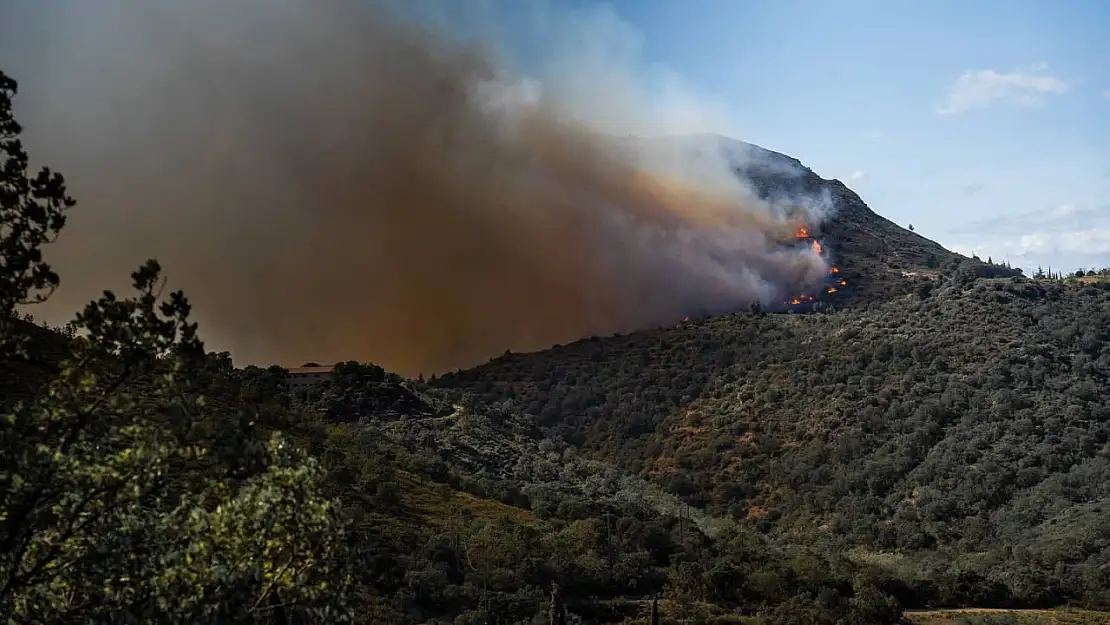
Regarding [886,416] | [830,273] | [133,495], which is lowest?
[133,495]

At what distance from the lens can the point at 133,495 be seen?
11.2 metres

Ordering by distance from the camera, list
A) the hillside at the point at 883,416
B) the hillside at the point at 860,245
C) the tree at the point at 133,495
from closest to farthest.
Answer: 1. the tree at the point at 133,495
2. the hillside at the point at 883,416
3. the hillside at the point at 860,245

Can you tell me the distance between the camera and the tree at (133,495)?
11.1 meters

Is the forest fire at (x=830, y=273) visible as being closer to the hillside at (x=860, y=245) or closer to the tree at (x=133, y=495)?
the hillside at (x=860, y=245)

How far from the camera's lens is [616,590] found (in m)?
48.0

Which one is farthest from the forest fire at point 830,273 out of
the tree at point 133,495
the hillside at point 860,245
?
the tree at point 133,495

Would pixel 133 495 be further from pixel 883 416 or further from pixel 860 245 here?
pixel 860 245

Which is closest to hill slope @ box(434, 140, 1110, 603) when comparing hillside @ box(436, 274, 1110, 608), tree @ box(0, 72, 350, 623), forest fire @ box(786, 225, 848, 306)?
hillside @ box(436, 274, 1110, 608)

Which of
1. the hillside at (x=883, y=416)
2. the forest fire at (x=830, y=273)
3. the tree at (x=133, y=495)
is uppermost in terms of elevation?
the forest fire at (x=830, y=273)

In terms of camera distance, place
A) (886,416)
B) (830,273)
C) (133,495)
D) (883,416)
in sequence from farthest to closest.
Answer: (830,273), (883,416), (886,416), (133,495)

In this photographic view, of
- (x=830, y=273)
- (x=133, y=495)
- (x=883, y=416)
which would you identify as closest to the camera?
(x=133, y=495)

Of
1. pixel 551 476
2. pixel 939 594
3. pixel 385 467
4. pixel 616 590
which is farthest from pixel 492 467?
pixel 939 594

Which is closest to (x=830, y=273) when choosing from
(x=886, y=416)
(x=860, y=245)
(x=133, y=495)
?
(x=860, y=245)

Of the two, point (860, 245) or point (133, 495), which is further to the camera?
point (860, 245)
